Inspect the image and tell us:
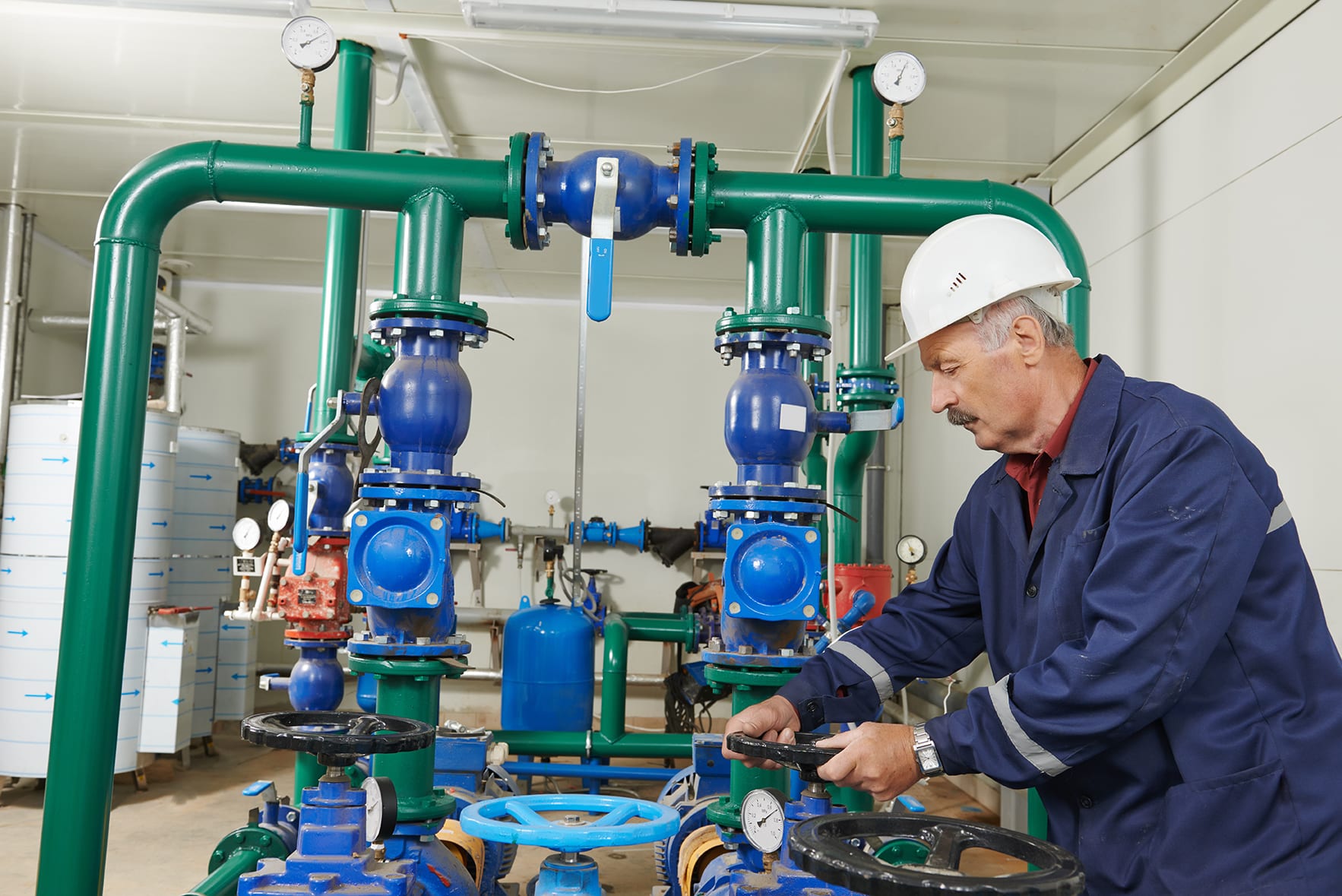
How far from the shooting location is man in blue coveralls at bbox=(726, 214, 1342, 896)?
1.28 metres

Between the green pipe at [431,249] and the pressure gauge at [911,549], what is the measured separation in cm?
305

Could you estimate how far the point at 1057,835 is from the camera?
152 centimetres

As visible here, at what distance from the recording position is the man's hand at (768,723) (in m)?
1.70

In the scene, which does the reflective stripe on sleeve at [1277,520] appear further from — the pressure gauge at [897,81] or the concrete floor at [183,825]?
the concrete floor at [183,825]

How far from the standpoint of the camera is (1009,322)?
1540 millimetres

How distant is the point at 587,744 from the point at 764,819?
278 centimetres

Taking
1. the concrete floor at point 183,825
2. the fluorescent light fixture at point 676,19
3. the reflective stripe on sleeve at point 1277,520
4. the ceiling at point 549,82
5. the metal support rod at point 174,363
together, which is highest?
the ceiling at point 549,82

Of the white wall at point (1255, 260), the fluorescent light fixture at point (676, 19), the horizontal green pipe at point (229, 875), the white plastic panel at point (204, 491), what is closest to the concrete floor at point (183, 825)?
the white plastic panel at point (204, 491)

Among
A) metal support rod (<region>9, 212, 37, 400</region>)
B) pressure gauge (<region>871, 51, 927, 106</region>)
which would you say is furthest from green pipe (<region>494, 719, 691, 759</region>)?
metal support rod (<region>9, 212, 37, 400</region>)

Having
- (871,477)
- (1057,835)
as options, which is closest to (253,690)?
(871,477)

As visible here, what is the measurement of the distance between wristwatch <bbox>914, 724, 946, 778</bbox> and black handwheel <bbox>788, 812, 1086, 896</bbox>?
7 centimetres

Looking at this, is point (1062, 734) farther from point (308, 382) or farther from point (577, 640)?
point (308, 382)

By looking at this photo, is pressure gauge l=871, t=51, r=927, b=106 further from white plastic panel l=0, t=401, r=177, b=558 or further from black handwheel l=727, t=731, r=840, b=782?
white plastic panel l=0, t=401, r=177, b=558

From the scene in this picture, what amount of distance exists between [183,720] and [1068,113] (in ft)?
16.0
